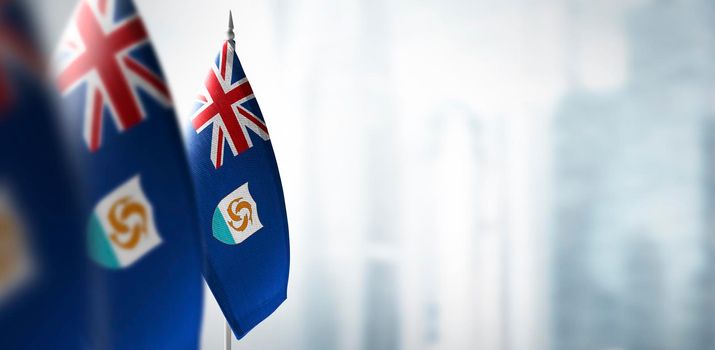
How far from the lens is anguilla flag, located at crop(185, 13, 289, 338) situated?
2.72ft

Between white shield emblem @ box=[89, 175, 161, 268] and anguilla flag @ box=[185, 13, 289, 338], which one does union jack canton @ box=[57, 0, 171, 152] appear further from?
anguilla flag @ box=[185, 13, 289, 338]

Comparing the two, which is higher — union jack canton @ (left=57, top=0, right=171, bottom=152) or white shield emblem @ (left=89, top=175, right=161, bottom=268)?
union jack canton @ (left=57, top=0, right=171, bottom=152)

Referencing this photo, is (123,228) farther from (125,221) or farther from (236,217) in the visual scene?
(236,217)

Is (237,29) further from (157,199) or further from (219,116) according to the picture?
(157,199)

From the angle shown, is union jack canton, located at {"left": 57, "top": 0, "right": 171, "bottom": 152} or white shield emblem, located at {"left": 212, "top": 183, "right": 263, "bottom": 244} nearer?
union jack canton, located at {"left": 57, "top": 0, "right": 171, "bottom": 152}

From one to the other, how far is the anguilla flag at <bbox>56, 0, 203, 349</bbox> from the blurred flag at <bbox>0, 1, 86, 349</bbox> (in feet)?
0.12

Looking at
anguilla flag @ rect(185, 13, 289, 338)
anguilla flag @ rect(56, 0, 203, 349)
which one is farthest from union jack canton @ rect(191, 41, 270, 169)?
anguilla flag @ rect(56, 0, 203, 349)

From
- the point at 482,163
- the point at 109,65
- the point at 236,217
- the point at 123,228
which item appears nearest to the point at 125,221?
the point at 123,228

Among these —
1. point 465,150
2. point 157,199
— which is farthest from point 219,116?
point 465,150

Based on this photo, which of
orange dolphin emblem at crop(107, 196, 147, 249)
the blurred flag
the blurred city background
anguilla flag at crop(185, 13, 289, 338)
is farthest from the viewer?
the blurred city background

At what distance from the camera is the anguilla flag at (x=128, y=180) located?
445mm

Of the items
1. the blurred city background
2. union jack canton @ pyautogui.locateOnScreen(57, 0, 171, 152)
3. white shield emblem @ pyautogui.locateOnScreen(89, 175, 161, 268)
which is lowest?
the blurred city background

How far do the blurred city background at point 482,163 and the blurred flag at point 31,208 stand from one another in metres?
1.31

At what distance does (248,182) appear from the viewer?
87 cm
